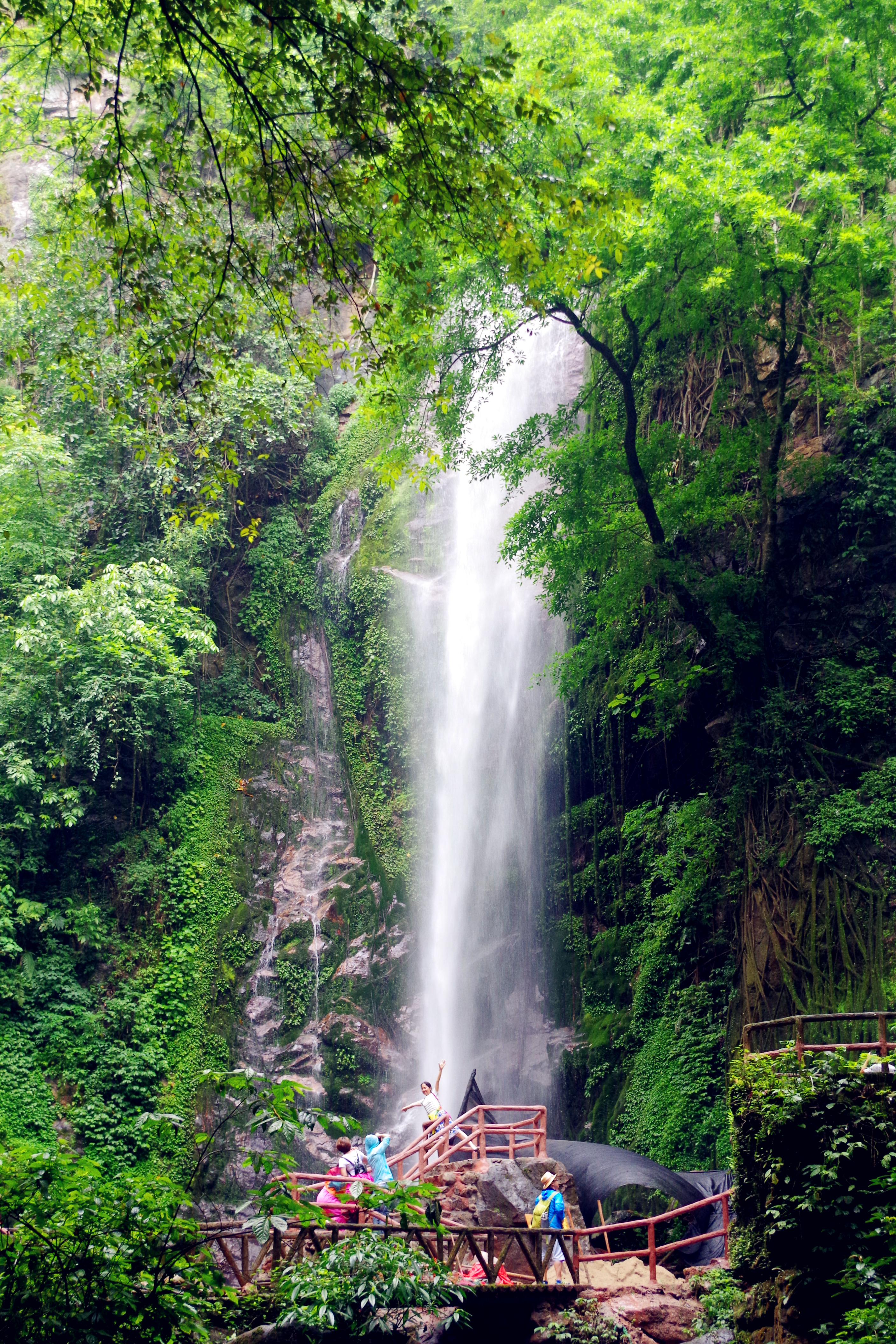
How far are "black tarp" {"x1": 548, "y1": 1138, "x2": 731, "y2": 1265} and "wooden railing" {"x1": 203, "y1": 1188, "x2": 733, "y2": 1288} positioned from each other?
6.4 inches

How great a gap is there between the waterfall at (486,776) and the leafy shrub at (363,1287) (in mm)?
9536

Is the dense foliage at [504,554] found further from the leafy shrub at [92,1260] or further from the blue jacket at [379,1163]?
the blue jacket at [379,1163]

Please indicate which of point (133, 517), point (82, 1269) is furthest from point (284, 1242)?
point (133, 517)

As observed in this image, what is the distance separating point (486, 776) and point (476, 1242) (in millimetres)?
10328

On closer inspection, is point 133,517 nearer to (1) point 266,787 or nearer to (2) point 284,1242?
(1) point 266,787

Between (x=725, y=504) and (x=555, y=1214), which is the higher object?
(x=725, y=504)

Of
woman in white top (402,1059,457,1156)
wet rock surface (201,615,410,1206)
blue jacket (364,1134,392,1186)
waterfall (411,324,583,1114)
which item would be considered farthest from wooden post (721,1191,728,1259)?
wet rock surface (201,615,410,1206)

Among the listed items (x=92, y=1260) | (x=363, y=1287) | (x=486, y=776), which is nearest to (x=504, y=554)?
(x=486, y=776)

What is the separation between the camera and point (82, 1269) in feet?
10.6

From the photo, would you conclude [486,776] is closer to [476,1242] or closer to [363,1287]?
[476,1242]

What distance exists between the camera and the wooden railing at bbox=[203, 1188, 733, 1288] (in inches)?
215

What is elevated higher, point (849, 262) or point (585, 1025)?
point (849, 262)

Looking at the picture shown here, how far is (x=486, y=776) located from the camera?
16.8 m

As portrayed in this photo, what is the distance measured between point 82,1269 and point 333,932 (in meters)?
12.6
